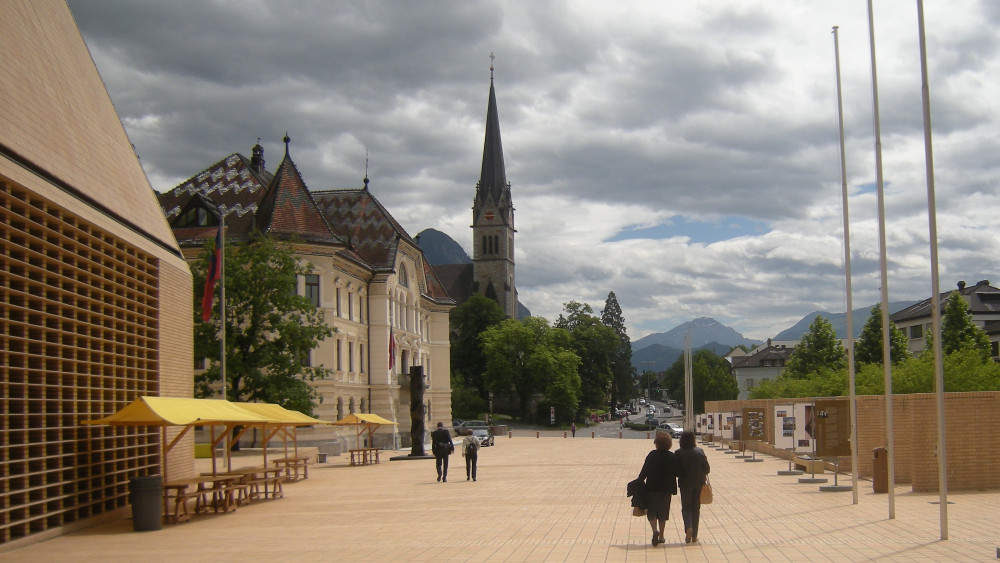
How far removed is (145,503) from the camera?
16.3 m

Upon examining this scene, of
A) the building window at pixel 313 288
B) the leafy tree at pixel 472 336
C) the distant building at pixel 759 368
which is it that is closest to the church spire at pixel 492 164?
the leafy tree at pixel 472 336

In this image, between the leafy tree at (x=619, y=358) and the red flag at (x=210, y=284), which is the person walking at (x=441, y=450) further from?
the leafy tree at (x=619, y=358)

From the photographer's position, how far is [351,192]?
6612 cm

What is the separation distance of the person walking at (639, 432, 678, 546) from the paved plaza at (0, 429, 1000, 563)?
15.3 inches

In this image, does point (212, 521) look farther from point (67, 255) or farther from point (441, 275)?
point (441, 275)

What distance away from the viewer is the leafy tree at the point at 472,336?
109125 mm

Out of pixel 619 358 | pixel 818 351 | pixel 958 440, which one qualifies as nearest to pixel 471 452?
pixel 958 440

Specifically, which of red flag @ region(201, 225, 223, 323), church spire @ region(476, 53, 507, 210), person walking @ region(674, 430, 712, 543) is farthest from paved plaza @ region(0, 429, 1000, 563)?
church spire @ region(476, 53, 507, 210)

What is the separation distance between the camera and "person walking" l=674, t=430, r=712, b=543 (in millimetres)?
12578

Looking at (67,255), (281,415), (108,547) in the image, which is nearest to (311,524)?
(108,547)

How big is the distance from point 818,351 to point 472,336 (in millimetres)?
50701

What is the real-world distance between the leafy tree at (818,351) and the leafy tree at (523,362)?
111 ft

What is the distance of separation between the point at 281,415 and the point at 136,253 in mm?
6019

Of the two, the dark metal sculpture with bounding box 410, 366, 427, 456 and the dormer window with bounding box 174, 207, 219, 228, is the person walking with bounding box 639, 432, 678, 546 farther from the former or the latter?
the dormer window with bounding box 174, 207, 219, 228
